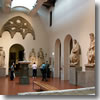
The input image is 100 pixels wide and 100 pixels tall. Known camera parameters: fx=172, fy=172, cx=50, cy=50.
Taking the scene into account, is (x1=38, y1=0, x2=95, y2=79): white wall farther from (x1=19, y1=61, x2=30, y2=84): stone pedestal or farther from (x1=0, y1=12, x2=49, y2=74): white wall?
(x1=19, y1=61, x2=30, y2=84): stone pedestal

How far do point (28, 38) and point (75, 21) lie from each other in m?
7.79

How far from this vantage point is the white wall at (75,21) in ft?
35.9

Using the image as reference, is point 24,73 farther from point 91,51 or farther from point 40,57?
point 40,57

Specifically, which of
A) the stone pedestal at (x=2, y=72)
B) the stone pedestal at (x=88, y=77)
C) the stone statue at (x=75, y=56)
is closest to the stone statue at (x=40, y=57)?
the stone pedestal at (x=2, y=72)

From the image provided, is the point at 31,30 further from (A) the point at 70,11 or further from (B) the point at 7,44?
(A) the point at 70,11

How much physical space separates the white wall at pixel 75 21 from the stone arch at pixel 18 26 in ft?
9.79

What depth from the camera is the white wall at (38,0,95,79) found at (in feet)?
35.9

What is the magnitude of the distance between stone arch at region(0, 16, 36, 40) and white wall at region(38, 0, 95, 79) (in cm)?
298

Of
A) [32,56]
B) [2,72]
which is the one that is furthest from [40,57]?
[2,72]

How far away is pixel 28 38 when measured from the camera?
63.3ft

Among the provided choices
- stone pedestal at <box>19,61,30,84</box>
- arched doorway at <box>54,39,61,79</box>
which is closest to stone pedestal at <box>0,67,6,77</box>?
arched doorway at <box>54,39,61,79</box>

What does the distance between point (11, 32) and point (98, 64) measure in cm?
1474

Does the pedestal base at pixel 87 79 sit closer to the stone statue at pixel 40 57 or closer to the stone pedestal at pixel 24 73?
the stone pedestal at pixel 24 73

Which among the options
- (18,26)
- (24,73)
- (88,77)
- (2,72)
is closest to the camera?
(88,77)
